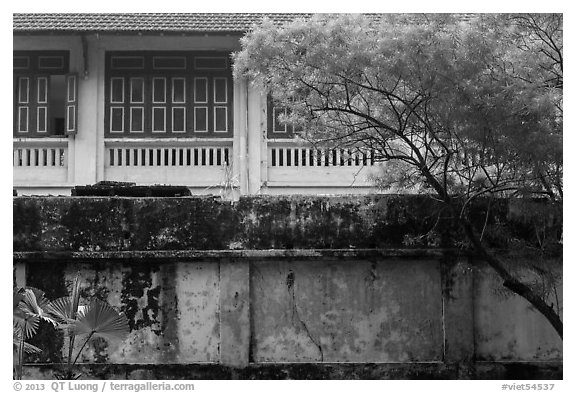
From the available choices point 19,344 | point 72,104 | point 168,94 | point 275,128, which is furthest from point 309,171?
point 19,344

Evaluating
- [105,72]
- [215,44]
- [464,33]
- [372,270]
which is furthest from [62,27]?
[464,33]

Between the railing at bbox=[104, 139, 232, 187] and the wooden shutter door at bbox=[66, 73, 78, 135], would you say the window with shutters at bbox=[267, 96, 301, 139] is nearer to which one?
the railing at bbox=[104, 139, 232, 187]

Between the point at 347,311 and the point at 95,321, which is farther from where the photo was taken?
the point at 347,311

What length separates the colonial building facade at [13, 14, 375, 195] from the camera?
14148 millimetres

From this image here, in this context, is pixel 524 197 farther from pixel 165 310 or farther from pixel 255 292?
pixel 165 310

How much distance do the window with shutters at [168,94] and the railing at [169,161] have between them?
16 centimetres

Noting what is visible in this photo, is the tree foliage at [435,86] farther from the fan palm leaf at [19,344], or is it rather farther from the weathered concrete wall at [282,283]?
the fan palm leaf at [19,344]

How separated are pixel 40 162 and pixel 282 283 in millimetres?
5544

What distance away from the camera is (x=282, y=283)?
1038cm

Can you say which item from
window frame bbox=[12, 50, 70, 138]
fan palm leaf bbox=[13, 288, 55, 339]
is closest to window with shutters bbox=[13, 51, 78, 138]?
window frame bbox=[12, 50, 70, 138]

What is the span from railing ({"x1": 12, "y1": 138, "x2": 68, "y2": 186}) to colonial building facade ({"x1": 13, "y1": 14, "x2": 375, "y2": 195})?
15 mm

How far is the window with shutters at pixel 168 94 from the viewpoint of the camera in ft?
47.2

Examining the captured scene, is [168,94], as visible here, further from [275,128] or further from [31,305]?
[31,305]

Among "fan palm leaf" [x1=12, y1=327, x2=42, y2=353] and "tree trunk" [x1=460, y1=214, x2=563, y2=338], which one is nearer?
"fan palm leaf" [x1=12, y1=327, x2=42, y2=353]
